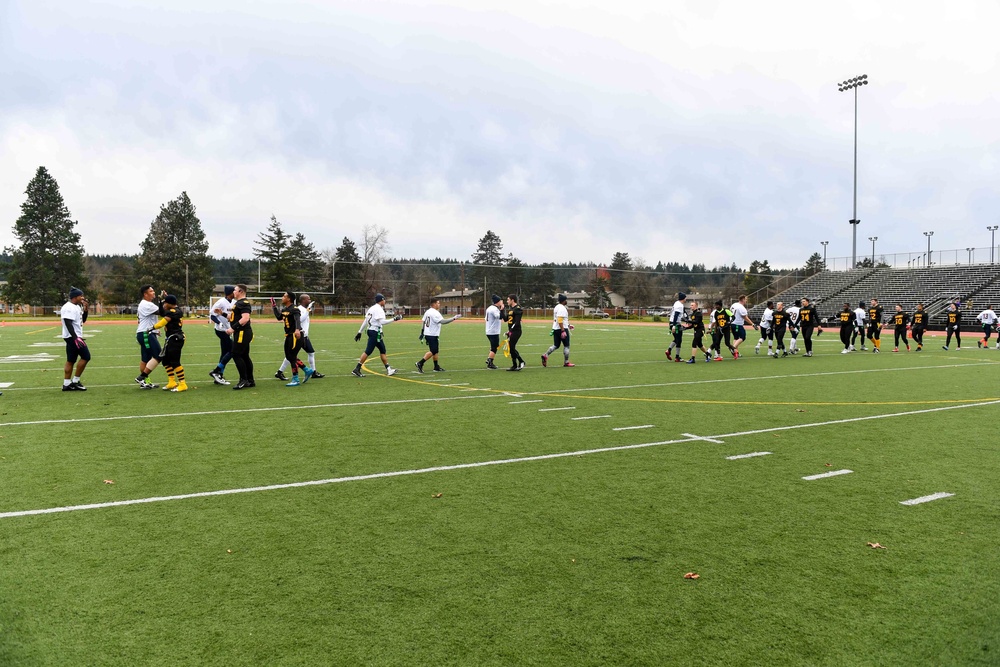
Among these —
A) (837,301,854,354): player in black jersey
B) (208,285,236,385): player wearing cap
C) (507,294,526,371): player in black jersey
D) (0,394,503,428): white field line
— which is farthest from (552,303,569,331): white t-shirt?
(837,301,854,354): player in black jersey

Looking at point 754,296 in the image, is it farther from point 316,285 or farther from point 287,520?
point 287,520

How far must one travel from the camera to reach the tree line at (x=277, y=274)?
7894 centimetres

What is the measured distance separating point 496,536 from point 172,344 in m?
10.0

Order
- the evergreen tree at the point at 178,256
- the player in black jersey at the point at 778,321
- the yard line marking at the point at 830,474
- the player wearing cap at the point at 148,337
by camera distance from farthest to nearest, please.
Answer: the evergreen tree at the point at 178,256, the player in black jersey at the point at 778,321, the player wearing cap at the point at 148,337, the yard line marking at the point at 830,474

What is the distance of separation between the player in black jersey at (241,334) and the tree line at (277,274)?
68777 millimetres

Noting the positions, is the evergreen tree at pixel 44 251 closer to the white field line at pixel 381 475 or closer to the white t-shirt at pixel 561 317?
the white t-shirt at pixel 561 317

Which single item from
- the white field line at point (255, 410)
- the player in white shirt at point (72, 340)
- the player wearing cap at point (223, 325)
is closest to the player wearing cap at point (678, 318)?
the white field line at point (255, 410)

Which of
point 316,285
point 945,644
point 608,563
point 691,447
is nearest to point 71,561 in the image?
point 608,563

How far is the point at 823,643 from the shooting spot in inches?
128

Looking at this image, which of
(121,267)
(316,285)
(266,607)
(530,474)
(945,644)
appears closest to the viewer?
(945,644)

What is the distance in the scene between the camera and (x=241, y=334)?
1254 centimetres

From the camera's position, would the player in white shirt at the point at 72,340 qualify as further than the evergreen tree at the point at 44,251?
No

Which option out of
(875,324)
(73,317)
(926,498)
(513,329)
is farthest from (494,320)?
(875,324)

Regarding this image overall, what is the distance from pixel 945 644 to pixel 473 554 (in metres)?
2.64
